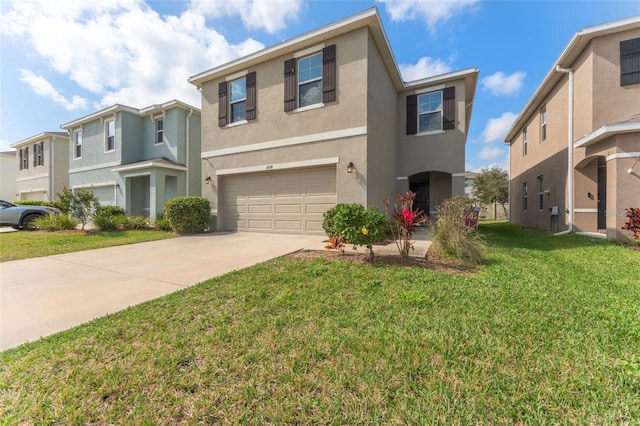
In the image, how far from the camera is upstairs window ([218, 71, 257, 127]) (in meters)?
9.66

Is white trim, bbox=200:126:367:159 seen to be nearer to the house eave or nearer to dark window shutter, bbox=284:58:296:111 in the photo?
dark window shutter, bbox=284:58:296:111

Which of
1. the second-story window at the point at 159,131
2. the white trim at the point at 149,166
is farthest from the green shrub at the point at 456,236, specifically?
the second-story window at the point at 159,131

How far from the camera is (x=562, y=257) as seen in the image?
5.66 metres

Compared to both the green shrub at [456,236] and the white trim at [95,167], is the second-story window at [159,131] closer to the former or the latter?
the white trim at [95,167]

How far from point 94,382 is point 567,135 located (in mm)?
13794

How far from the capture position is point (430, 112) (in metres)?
10.4

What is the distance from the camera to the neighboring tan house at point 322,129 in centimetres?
788

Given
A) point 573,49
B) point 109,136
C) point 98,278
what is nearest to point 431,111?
point 573,49

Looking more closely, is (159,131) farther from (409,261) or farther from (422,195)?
(409,261)

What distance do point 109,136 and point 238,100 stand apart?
33.0 ft

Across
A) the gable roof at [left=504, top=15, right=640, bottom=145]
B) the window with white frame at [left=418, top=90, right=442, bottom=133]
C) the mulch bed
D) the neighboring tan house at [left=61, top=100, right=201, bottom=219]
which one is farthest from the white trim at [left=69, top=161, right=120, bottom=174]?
the gable roof at [left=504, top=15, right=640, bottom=145]

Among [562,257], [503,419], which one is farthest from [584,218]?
[503,419]

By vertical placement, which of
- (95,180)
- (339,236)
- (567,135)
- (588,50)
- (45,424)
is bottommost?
(45,424)

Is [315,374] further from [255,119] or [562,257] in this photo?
[255,119]
